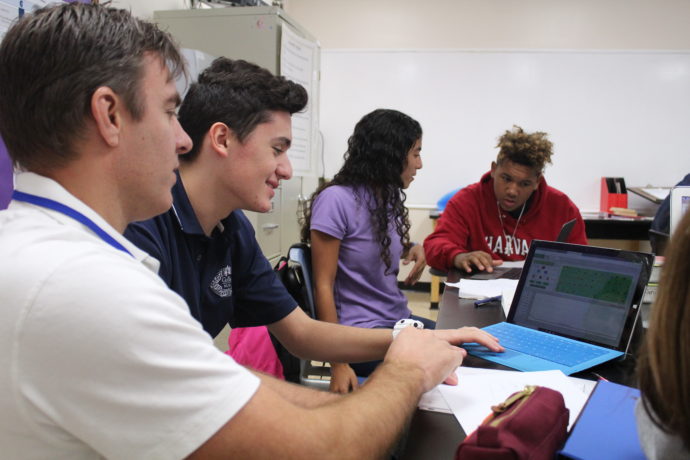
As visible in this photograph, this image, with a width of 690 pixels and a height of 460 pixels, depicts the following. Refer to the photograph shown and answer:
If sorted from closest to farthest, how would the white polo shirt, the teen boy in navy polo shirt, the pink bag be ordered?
the white polo shirt, the teen boy in navy polo shirt, the pink bag

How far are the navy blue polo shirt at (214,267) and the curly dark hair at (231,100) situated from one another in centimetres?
17

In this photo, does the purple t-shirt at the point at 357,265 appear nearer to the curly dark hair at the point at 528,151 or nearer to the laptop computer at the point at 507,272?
the laptop computer at the point at 507,272

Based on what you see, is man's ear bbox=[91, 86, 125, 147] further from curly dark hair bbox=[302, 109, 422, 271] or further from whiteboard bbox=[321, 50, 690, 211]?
whiteboard bbox=[321, 50, 690, 211]

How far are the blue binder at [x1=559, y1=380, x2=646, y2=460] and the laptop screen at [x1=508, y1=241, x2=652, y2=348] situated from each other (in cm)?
37

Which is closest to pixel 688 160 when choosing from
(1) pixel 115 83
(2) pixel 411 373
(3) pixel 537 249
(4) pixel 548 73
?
(4) pixel 548 73

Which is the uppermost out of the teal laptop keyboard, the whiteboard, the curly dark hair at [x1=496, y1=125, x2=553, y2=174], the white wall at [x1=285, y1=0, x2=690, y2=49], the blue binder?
the white wall at [x1=285, y1=0, x2=690, y2=49]

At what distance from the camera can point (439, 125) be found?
439 cm

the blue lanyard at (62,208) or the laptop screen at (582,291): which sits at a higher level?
the blue lanyard at (62,208)

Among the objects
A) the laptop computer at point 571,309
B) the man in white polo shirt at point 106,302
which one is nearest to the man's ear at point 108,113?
the man in white polo shirt at point 106,302

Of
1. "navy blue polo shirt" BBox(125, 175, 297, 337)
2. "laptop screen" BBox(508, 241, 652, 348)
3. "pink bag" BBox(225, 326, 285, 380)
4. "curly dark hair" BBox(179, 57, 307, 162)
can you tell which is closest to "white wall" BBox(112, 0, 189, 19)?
"curly dark hair" BBox(179, 57, 307, 162)

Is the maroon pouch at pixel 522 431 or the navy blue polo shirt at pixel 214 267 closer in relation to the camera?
the maroon pouch at pixel 522 431

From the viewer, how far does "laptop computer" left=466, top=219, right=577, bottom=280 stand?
179cm

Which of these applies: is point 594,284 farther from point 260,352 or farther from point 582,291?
point 260,352

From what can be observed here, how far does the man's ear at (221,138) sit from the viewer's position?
1.18m
